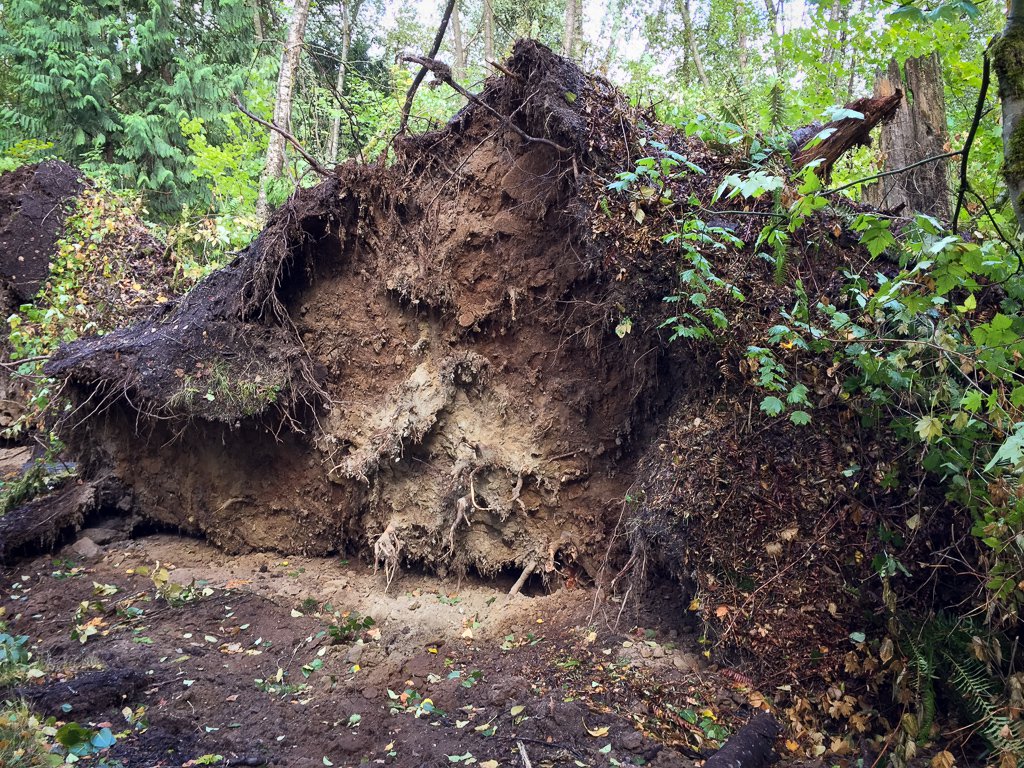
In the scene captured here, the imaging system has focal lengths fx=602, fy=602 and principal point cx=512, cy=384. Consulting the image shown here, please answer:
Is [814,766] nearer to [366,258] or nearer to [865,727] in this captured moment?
[865,727]

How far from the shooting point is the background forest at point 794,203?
2918 millimetres

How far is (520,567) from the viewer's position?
5.48m

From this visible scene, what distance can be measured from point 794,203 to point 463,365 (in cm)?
312

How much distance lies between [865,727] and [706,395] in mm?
2194

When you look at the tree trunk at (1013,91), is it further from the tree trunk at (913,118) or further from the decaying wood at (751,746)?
the tree trunk at (913,118)

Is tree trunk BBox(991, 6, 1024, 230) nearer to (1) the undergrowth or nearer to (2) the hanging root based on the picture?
(1) the undergrowth

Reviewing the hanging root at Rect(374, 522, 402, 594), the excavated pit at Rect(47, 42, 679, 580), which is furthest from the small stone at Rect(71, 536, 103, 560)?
the hanging root at Rect(374, 522, 402, 594)

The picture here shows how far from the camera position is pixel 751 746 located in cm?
325

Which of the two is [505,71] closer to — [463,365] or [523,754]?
[463,365]

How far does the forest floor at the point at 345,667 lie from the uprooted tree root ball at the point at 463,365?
1.27 feet

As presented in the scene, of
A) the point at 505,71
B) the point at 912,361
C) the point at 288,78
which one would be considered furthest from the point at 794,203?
the point at 288,78

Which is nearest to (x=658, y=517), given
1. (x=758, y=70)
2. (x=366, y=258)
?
(x=366, y=258)

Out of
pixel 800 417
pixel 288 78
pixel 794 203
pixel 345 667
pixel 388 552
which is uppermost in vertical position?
pixel 288 78

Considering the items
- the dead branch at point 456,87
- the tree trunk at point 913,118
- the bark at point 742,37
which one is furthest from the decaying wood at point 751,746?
the bark at point 742,37
